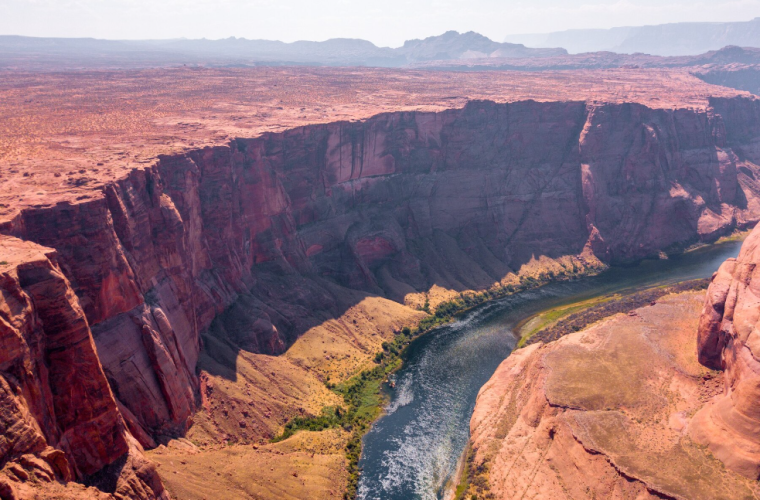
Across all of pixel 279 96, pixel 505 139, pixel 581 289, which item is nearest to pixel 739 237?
pixel 581 289

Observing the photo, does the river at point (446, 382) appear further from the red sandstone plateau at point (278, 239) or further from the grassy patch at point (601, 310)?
the red sandstone plateau at point (278, 239)

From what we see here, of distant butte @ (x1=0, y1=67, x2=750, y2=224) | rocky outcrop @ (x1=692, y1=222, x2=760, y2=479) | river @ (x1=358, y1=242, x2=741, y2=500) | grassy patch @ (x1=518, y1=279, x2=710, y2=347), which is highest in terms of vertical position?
distant butte @ (x1=0, y1=67, x2=750, y2=224)

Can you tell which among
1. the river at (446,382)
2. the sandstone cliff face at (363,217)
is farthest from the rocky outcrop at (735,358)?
the sandstone cliff face at (363,217)

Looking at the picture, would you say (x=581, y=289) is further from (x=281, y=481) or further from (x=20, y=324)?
(x=20, y=324)

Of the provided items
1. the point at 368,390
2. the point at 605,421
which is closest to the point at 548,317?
the point at 368,390

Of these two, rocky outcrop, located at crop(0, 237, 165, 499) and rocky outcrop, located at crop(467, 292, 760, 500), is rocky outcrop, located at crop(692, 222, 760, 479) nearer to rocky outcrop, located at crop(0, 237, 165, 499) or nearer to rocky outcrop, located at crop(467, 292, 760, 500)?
rocky outcrop, located at crop(467, 292, 760, 500)

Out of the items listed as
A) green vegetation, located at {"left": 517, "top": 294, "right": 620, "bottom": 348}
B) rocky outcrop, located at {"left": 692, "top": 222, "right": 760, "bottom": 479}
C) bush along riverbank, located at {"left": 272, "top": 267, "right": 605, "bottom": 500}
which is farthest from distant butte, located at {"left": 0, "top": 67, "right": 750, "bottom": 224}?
rocky outcrop, located at {"left": 692, "top": 222, "right": 760, "bottom": 479}

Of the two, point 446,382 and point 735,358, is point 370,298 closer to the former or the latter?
point 446,382
